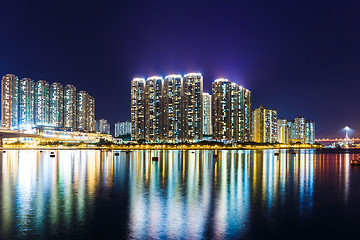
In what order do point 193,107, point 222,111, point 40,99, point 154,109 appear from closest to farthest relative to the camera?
point 193,107
point 154,109
point 222,111
point 40,99

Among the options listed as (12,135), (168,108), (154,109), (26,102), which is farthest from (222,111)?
(26,102)

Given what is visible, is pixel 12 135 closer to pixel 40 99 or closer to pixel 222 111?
pixel 40 99

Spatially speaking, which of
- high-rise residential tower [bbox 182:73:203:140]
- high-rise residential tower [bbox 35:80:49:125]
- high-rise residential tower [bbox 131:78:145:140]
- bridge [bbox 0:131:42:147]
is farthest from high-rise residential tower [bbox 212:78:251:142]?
high-rise residential tower [bbox 35:80:49:125]

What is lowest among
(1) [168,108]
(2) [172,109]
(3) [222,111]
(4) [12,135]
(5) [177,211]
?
(4) [12,135]

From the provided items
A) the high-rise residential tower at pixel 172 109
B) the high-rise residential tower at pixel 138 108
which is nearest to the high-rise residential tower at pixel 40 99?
the high-rise residential tower at pixel 138 108

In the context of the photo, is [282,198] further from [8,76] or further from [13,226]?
[8,76]

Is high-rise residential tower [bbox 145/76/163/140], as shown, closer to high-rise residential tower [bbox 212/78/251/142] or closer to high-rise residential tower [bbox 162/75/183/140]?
high-rise residential tower [bbox 162/75/183/140]
